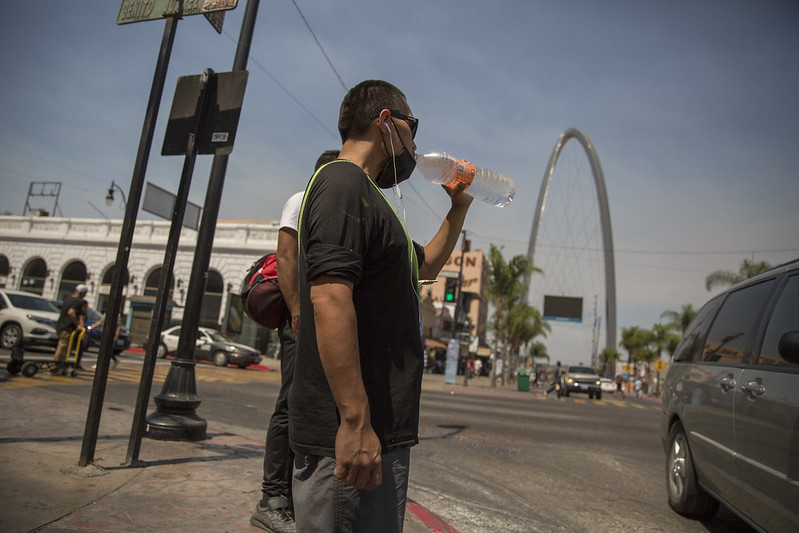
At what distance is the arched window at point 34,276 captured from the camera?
135 ft

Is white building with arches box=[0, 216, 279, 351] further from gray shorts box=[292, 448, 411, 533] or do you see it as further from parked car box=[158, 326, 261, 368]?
gray shorts box=[292, 448, 411, 533]

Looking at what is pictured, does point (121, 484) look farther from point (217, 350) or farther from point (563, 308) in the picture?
point (563, 308)

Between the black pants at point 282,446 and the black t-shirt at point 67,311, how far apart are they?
8113mm

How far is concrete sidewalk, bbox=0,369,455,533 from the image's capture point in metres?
2.94

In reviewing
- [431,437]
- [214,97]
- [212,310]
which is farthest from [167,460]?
[212,310]

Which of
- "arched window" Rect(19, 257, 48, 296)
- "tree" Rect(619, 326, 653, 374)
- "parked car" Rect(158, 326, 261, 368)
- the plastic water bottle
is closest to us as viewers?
the plastic water bottle

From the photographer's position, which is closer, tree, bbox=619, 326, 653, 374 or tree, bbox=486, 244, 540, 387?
tree, bbox=486, 244, 540, 387

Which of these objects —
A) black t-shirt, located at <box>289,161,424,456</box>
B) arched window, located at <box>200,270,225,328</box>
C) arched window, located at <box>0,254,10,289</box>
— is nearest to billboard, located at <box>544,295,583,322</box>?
arched window, located at <box>200,270,225,328</box>

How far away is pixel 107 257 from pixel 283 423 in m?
40.1

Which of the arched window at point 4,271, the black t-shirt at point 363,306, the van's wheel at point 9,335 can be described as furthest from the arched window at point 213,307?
the black t-shirt at point 363,306

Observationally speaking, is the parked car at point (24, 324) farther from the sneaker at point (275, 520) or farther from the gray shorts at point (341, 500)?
the gray shorts at point (341, 500)

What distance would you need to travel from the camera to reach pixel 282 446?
318 cm

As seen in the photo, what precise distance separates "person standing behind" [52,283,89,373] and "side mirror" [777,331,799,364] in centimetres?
988

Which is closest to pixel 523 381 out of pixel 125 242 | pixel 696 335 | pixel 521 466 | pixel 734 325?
pixel 521 466
